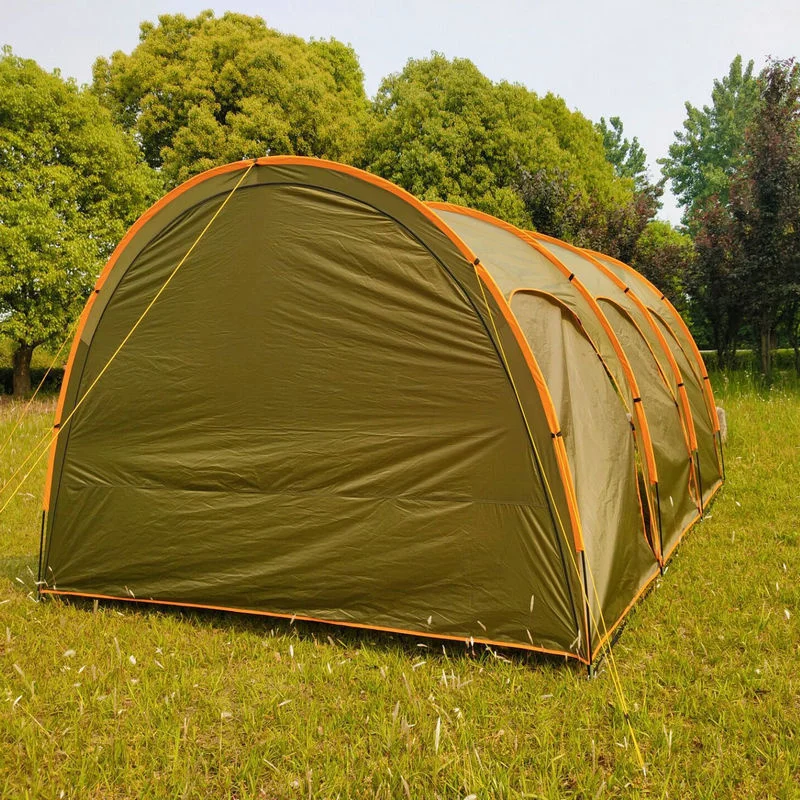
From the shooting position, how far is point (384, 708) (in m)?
3.04

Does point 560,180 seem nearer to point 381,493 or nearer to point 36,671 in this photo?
point 381,493

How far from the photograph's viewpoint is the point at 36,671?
348 cm

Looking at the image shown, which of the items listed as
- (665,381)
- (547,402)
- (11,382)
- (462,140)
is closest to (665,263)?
(462,140)

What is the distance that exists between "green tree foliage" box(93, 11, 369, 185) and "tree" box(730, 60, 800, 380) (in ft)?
34.4

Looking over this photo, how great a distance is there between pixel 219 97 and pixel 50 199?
6.67 metres

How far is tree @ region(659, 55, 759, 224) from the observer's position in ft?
115

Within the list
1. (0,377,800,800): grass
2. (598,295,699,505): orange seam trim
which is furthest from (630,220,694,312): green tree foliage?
(0,377,800,800): grass

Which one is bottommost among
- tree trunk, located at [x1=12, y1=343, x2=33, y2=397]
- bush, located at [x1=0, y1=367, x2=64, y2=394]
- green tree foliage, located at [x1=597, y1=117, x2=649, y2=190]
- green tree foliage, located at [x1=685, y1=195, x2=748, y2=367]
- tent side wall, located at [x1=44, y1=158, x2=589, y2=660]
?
bush, located at [x1=0, y1=367, x2=64, y2=394]

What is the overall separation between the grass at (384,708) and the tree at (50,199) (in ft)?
33.2

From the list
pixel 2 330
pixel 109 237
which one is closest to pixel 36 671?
pixel 2 330

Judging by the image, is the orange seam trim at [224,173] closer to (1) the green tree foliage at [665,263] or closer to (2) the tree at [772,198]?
(2) the tree at [772,198]

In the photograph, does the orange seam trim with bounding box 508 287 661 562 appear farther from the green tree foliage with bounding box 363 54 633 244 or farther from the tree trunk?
the tree trunk

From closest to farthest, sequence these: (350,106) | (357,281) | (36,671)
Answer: (36,671) → (357,281) → (350,106)

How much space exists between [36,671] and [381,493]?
1922 mm
